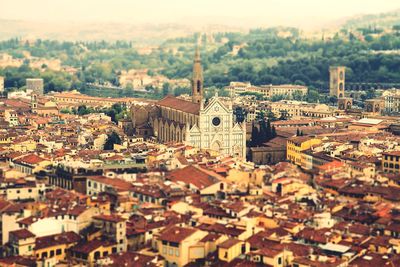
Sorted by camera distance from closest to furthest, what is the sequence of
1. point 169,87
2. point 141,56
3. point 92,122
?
point 92,122, point 169,87, point 141,56

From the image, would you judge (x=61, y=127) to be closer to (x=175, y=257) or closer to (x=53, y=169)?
(x=53, y=169)

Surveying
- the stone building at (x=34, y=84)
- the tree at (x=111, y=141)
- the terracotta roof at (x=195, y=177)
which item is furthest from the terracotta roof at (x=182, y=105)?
the stone building at (x=34, y=84)

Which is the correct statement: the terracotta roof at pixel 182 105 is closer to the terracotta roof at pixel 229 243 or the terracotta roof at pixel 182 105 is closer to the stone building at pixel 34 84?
the terracotta roof at pixel 229 243

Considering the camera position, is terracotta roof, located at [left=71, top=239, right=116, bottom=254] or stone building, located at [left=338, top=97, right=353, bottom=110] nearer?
terracotta roof, located at [left=71, top=239, right=116, bottom=254]

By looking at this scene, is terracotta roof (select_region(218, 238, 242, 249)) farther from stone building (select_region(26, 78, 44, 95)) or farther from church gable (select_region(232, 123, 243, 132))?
stone building (select_region(26, 78, 44, 95))

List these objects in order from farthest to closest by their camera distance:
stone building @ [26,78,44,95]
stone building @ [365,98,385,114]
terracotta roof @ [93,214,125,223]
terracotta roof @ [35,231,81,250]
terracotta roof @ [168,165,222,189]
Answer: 1. stone building @ [26,78,44,95]
2. stone building @ [365,98,385,114]
3. terracotta roof @ [168,165,222,189]
4. terracotta roof @ [93,214,125,223]
5. terracotta roof @ [35,231,81,250]

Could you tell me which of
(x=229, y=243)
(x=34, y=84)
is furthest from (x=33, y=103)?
(x=229, y=243)

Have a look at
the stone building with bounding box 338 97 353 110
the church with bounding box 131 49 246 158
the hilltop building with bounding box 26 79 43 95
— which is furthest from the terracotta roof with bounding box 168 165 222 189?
the hilltop building with bounding box 26 79 43 95

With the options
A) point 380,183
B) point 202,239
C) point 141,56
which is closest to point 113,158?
point 380,183
